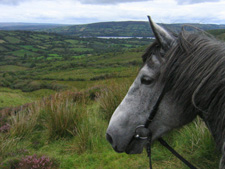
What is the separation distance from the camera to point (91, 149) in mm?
3930

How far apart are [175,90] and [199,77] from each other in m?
0.20

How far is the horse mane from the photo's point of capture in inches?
51.6

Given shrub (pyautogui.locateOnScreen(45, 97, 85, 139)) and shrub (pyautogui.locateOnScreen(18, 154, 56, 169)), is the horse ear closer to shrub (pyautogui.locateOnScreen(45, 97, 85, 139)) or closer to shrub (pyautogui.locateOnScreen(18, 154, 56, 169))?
shrub (pyautogui.locateOnScreen(18, 154, 56, 169))

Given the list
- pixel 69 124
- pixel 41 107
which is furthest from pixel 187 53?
pixel 41 107

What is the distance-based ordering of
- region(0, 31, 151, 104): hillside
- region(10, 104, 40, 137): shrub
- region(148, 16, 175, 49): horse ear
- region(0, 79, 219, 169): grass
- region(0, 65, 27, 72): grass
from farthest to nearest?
region(0, 65, 27, 72): grass < region(0, 31, 151, 104): hillside < region(10, 104, 40, 137): shrub < region(0, 79, 219, 169): grass < region(148, 16, 175, 49): horse ear

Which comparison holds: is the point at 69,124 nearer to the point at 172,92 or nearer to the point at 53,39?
the point at 172,92

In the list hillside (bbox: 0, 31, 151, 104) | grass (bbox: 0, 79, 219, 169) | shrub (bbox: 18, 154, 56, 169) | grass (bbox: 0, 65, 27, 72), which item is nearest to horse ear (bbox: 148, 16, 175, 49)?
grass (bbox: 0, 79, 219, 169)

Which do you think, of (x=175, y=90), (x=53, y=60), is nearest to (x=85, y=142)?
(x=175, y=90)

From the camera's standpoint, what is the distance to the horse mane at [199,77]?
4.30ft

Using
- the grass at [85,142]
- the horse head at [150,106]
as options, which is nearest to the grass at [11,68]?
the grass at [85,142]

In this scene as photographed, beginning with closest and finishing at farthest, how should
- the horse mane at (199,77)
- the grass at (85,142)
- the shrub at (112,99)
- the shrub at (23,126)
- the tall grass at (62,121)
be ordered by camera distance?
the horse mane at (199,77)
the grass at (85,142)
the tall grass at (62,121)
the shrub at (23,126)
the shrub at (112,99)

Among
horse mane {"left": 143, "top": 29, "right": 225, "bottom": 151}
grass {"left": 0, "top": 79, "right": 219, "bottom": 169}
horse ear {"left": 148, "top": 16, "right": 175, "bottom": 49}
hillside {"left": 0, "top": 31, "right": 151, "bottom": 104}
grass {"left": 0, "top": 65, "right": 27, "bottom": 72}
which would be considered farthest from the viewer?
grass {"left": 0, "top": 65, "right": 27, "bottom": 72}

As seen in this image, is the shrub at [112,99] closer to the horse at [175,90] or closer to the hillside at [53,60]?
the horse at [175,90]

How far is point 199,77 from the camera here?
1367mm
